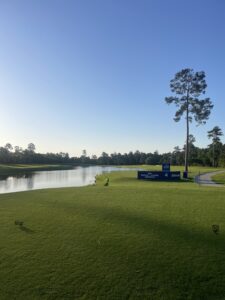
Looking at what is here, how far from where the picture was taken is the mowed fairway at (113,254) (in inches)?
153

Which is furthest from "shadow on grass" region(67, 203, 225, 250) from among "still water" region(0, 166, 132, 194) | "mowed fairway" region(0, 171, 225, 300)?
"still water" region(0, 166, 132, 194)

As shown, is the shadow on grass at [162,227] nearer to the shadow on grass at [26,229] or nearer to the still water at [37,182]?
the shadow on grass at [26,229]

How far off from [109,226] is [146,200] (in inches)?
167

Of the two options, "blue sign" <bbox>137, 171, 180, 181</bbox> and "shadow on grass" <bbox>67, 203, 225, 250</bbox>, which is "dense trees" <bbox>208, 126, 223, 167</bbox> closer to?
"blue sign" <bbox>137, 171, 180, 181</bbox>

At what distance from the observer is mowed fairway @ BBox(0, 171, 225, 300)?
12.7ft

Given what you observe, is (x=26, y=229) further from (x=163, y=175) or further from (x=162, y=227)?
(x=163, y=175)

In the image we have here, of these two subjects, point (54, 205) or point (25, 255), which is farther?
point (54, 205)

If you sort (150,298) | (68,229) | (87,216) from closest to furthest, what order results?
(150,298), (68,229), (87,216)

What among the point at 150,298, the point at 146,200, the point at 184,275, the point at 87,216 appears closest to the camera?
the point at 150,298

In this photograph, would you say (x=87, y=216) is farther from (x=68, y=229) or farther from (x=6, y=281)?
(x=6, y=281)

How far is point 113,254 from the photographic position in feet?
16.7

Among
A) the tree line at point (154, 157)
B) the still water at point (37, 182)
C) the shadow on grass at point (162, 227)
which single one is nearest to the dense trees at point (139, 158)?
the tree line at point (154, 157)

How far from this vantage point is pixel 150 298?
3648 millimetres

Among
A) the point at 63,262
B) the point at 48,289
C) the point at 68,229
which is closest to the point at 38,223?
the point at 68,229
